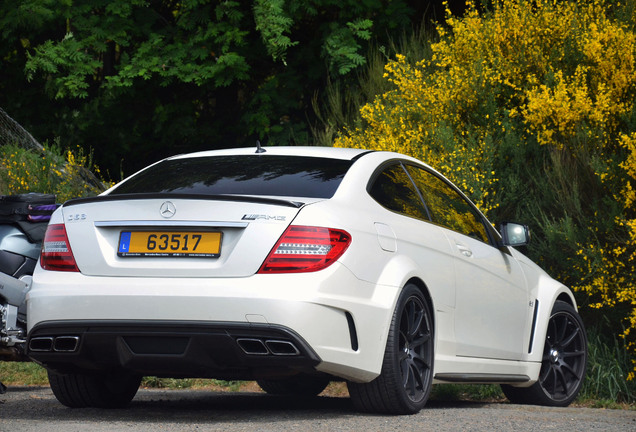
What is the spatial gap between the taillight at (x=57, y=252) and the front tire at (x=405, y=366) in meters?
1.62

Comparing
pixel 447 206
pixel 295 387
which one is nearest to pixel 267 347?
pixel 447 206

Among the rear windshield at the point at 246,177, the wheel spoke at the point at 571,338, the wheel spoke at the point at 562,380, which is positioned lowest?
the wheel spoke at the point at 562,380

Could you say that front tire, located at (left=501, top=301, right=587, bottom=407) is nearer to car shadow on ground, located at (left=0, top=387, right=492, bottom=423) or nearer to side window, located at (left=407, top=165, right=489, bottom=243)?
car shadow on ground, located at (left=0, top=387, right=492, bottom=423)

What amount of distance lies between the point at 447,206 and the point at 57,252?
2581 millimetres

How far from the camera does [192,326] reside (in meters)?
5.20

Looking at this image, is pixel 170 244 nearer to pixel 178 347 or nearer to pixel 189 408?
pixel 178 347

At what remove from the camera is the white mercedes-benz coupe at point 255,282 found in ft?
17.0

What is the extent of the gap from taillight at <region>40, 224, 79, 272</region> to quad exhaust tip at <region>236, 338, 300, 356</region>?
990mm

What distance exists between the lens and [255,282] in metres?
5.16

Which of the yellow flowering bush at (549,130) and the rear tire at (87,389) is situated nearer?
the rear tire at (87,389)

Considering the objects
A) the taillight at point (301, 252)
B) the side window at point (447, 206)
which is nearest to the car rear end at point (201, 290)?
the taillight at point (301, 252)

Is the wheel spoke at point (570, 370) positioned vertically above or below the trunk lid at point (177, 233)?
below

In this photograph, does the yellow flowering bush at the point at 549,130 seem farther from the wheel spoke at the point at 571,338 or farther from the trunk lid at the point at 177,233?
the trunk lid at the point at 177,233

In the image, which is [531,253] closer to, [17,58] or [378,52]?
[378,52]
